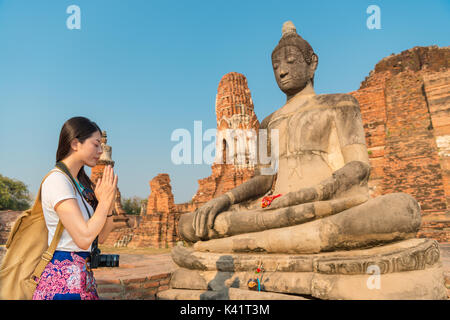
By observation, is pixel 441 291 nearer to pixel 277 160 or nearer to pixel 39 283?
pixel 277 160

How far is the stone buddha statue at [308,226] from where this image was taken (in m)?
1.81

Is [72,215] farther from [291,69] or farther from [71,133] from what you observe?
[291,69]

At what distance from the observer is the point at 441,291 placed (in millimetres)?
1816

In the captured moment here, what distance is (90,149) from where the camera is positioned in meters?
1.41

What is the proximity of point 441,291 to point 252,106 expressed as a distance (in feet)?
55.6

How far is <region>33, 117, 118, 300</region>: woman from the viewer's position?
46.7 inches

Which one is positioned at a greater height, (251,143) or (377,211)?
(251,143)

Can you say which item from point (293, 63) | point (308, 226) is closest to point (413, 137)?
point (293, 63)

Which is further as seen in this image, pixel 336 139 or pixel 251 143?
pixel 251 143

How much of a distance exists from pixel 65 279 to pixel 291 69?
261 cm

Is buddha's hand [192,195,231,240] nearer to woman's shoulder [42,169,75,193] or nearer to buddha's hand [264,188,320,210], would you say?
buddha's hand [264,188,320,210]

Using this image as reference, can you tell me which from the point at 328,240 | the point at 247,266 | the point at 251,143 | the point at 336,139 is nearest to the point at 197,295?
the point at 247,266

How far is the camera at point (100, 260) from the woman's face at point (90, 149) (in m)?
0.41

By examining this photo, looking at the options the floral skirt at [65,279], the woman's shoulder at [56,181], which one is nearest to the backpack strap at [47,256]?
the floral skirt at [65,279]
